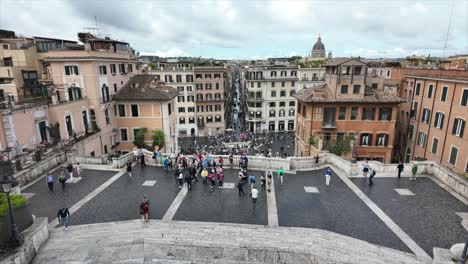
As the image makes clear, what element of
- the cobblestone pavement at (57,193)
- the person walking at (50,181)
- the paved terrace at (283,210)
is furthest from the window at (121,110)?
the person walking at (50,181)

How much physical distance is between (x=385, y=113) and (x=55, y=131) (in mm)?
37524

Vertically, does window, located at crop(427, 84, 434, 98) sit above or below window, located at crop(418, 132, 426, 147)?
above

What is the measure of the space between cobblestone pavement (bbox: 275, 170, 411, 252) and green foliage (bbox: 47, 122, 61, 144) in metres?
22.3

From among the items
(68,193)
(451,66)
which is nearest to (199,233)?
(68,193)

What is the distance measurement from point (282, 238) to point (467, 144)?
85.2 ft

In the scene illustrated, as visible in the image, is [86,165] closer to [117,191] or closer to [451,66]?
[117,191]

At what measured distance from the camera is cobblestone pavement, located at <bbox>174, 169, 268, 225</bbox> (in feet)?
48.3

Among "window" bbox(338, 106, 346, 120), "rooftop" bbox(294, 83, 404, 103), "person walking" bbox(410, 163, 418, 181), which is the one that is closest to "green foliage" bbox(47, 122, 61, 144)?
"rooftop" bbox(294, 83, 404, 103)

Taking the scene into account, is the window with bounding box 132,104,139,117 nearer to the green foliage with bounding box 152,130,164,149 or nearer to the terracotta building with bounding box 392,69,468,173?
the green foliage with bounding box 152,130,164,149

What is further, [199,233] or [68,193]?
[68,193]

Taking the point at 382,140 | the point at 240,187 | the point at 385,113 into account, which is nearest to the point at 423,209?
the point at 240,187

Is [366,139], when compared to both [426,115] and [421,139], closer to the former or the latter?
[421,139]

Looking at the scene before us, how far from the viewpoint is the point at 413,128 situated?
3669 centimetres

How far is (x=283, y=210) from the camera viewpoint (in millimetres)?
15625
